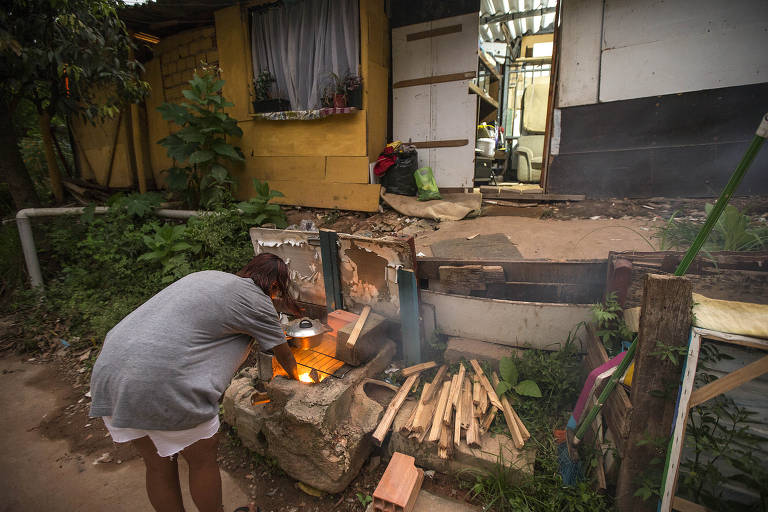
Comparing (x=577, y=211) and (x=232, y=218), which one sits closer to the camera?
(x=577, y=211)

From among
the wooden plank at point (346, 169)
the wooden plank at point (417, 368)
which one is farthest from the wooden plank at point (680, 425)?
the wooden plank at point (346, 169)

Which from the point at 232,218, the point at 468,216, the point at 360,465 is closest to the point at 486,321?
the point at 360,465

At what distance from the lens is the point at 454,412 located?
9.45 ft

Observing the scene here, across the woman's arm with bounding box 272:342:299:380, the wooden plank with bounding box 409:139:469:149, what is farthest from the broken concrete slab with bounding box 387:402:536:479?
the wooden plank with bounding box 409:139:469:149

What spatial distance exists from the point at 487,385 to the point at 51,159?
11.5 m

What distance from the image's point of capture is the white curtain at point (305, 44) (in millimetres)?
6051

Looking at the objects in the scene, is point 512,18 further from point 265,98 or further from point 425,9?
point 265,98

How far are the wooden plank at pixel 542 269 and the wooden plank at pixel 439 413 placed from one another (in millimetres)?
1085

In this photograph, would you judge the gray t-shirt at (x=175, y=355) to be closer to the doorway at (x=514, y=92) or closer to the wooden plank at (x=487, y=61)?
the wooden plank at (x=487, y=61)

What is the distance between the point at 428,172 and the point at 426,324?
3269 mm

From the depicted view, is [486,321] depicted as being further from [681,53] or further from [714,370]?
[681,53]

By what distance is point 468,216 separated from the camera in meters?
5.50

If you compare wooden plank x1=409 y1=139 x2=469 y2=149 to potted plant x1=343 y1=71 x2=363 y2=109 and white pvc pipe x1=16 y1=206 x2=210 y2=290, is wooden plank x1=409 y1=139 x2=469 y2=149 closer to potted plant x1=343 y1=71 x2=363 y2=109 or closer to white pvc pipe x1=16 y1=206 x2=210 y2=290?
potted plant x1=343 y1=71 x2=363 y2=109

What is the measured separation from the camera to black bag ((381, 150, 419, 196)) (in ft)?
20.0
